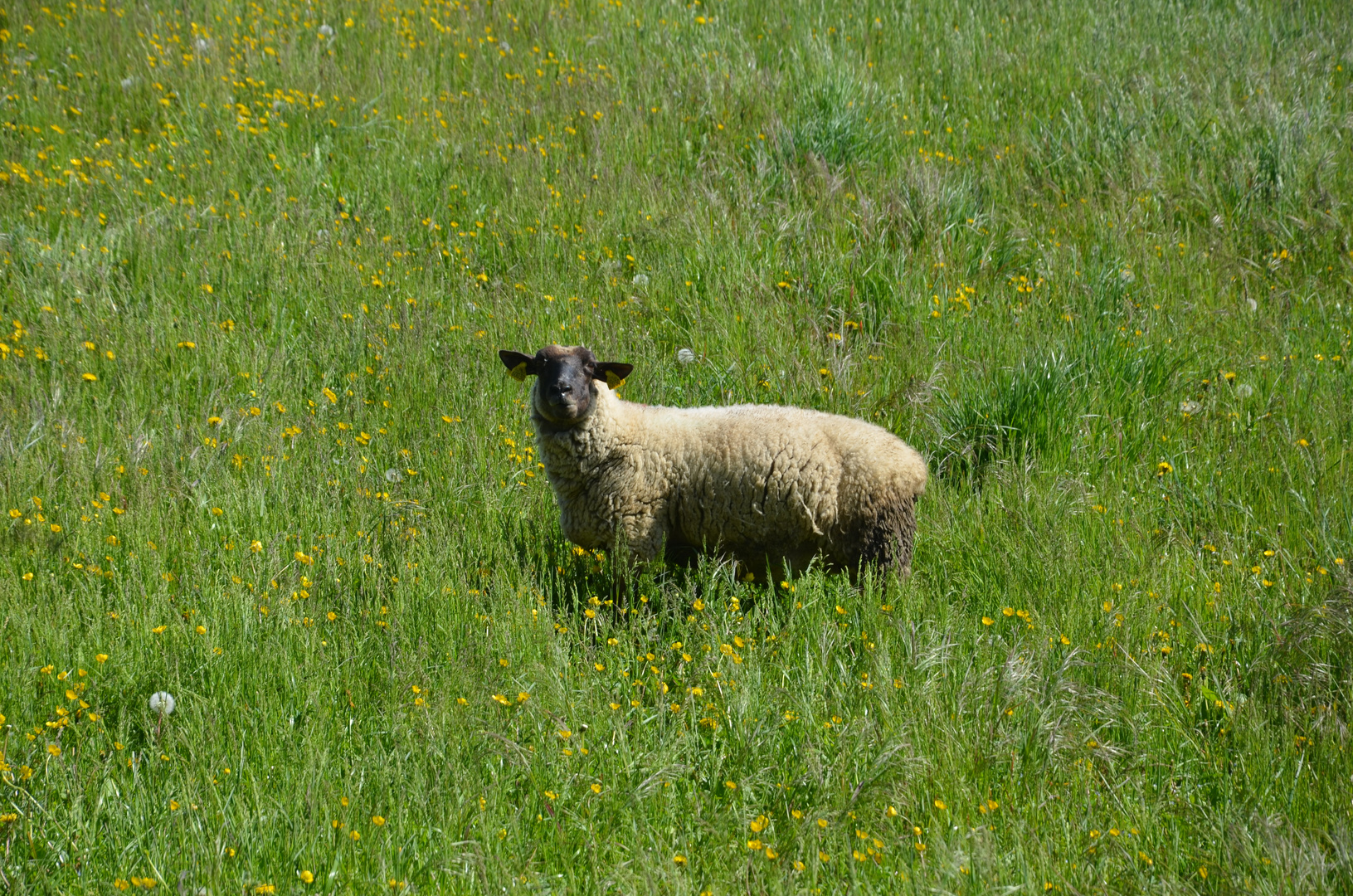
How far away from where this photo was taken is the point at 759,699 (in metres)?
4.00

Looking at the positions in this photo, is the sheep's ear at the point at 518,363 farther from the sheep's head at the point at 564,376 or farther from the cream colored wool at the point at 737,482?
the cream colored wool at the point at 737,482

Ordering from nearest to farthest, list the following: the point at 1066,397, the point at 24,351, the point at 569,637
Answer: the point at 569,637
the point at 1066,397
the point at 24,351

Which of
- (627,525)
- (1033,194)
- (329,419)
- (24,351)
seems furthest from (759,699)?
(1033,194)

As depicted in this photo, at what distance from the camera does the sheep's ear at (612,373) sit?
200 inches

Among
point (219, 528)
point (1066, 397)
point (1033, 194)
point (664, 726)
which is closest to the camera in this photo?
point (664, 726)

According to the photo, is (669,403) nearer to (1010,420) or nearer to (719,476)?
(719,476)

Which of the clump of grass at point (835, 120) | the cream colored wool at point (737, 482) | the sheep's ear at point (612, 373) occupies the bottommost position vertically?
the cream colored wool at point (737, 482)

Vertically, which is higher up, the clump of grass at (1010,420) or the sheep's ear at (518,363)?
the sheep's ear at (518,363)

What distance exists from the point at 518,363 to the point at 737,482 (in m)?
1.32

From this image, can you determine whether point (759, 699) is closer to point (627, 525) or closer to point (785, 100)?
point (627, 525)

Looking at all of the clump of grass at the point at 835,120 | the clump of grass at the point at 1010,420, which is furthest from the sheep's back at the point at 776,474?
the clump of grass at the point at 835,120

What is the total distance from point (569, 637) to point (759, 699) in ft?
3.08

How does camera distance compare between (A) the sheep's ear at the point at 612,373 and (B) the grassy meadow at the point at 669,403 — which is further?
(A) the sheep's ear at the point at 612,373

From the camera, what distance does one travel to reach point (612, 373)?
5148 millimetres
